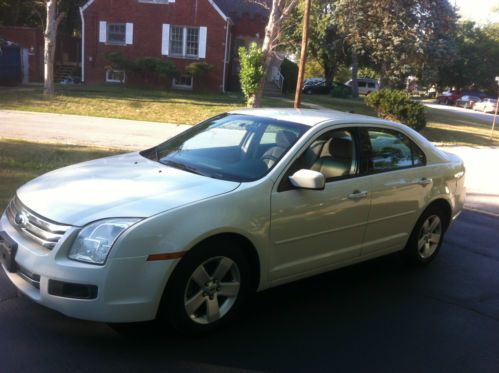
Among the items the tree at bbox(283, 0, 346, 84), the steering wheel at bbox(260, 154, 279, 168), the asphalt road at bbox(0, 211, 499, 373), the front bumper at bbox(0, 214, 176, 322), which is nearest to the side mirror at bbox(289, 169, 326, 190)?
the steering wheel at bbox(260, 154, 279, 168)

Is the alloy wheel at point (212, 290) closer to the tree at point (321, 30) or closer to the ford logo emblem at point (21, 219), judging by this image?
the ford logo emblem at point (21, 219)

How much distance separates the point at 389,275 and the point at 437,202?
3.06ft

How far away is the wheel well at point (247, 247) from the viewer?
3.58m

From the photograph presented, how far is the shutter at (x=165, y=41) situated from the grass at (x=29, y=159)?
1727cm

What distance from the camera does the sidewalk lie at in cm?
1061

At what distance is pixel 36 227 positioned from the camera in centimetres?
345

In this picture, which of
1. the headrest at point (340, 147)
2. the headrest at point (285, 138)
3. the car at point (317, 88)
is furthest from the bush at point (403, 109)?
the car at point (317, 88)

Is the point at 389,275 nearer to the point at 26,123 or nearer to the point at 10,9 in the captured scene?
the point at 26,123

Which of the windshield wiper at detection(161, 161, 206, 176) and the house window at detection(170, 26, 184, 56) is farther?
the house window at detection(170, 26, 184, 56)

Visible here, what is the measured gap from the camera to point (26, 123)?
14.6m

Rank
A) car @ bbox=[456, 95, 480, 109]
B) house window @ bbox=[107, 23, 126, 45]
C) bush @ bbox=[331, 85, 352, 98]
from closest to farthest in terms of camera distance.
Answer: house window @ bbox=[107, 23, 126, 45], bush @ bbox=[331, 85, 352, 98], car @ bbox=[456, 95, 480, 109]

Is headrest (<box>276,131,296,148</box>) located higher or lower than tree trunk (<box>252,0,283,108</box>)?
lower

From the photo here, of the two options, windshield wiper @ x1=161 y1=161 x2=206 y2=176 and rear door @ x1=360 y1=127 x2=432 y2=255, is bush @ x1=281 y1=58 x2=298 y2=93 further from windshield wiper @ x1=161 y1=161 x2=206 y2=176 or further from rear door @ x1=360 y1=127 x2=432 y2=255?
windshield wiper @ x1=161 y1=161 x2=206 y2=176

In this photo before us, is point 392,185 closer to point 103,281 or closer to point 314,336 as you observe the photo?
point 314,336
